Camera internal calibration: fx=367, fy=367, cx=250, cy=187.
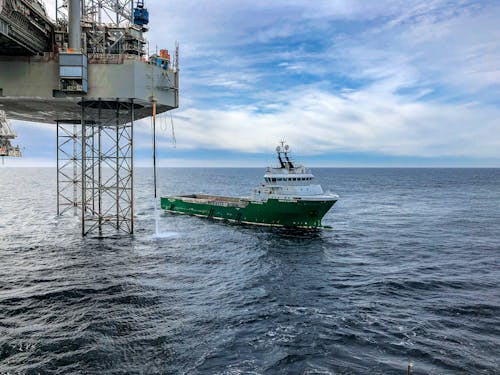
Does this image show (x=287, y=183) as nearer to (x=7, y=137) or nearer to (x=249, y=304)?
(x=249, y=304)

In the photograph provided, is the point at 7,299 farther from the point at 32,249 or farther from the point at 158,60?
the point at 158,60

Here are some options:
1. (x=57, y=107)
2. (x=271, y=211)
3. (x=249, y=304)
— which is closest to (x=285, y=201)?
(x=271, y=211)

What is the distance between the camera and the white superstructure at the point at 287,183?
45438 mm

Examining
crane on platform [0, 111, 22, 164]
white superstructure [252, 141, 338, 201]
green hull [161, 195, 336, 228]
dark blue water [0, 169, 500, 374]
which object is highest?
crane on platform [0, 111, 22, 164]

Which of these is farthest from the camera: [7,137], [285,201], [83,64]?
[7,137]

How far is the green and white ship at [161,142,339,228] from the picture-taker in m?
43.9

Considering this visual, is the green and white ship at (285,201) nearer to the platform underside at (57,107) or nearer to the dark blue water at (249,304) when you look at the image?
the dark blue water at (249,304)

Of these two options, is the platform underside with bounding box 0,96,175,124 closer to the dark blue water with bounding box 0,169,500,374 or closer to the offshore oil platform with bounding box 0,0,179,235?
the offshore oil platform with bounding box 0,0,179,235

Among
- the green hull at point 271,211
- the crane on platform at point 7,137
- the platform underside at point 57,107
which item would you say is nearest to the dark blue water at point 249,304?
the green hull at point 271,211

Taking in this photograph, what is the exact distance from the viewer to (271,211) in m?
46.2

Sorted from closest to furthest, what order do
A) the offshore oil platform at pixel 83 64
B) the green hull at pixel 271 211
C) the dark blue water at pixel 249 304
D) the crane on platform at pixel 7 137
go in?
the dark blue water at pixel 249 304
the offshore oil platform at pixel 83 64
the green hull at pixel 271 211
the crane on platform at pixel 7 137

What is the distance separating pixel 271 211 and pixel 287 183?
13.3ft

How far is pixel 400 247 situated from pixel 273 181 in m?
17.2

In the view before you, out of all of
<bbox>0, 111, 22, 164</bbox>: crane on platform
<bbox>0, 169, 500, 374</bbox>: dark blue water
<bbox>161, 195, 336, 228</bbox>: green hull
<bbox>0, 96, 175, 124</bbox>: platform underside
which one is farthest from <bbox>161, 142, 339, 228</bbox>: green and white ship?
<bbox>0, 111, 22, 164</bbox>: crane on platform
